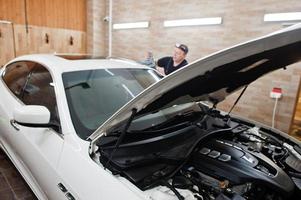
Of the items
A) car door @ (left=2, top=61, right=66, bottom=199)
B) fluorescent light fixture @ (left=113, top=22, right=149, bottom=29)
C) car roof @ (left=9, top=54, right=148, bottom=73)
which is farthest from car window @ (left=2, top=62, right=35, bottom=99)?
fluorescent light fixture @ (left=113, top=22, right=149, bottom=29)

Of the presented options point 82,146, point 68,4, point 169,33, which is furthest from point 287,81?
point 68,4

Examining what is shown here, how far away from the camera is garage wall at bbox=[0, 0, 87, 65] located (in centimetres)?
504

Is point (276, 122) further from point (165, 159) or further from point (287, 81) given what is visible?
point (165, 159)

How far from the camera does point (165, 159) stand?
102cm

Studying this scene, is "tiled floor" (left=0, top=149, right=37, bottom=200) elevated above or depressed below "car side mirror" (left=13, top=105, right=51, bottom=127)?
below

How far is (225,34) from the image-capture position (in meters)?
3.86

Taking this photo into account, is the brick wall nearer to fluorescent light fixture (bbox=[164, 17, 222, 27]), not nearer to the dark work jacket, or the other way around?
fluorescent light fixture (bbox=[164, 17, 222, 27])

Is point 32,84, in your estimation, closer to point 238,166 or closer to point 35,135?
point 35,135

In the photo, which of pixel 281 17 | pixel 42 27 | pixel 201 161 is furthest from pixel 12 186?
pixel 42 27

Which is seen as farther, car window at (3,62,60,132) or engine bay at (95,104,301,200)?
car window at (3,62,60,132)

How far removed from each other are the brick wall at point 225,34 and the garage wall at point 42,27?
1.56 m

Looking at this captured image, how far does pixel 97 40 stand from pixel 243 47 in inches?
236

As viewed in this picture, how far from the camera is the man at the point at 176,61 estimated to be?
10.5 feet

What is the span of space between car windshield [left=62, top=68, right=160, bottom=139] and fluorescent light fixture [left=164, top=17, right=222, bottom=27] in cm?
266
